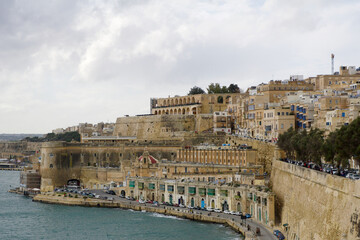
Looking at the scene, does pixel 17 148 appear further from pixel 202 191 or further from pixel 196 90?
pixel 202 191

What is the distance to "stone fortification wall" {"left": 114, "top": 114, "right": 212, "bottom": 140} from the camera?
8219 cm

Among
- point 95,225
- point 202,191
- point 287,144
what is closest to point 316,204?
point 287,144

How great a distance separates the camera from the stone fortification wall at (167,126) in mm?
82188

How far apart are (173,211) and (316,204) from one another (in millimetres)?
20961

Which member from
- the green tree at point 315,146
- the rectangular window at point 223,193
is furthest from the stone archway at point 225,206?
the green tree at point 315,146

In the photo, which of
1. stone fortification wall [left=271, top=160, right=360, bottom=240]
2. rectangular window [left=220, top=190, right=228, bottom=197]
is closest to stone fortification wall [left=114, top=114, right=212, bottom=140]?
rectangular window [left=220, top=190, right=228, bottom=197]

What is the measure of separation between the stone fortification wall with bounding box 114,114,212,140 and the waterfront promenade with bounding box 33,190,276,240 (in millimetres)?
19659

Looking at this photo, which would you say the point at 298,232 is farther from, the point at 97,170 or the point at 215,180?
the point at 97,170

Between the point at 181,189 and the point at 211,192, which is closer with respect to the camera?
the point at 211,192

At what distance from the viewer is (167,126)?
278ft

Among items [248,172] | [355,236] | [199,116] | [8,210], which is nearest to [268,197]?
[248,172]

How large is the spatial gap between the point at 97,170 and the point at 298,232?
1609 inches

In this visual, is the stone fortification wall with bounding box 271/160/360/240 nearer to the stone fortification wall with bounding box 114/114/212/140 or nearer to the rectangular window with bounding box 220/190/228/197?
the rectangular window with bounding box 220/190/228/197

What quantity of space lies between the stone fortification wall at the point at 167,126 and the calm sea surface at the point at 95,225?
85.9ft
